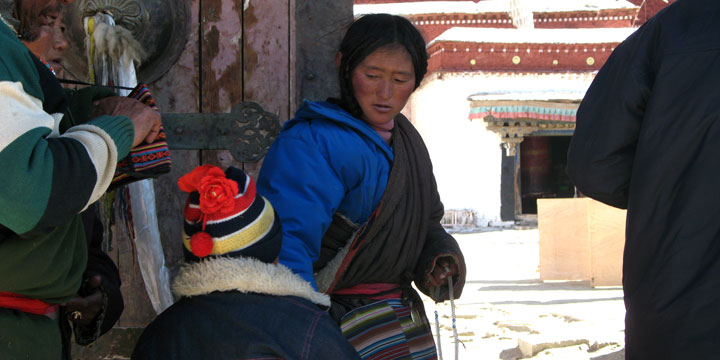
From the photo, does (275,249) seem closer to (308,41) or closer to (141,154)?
(141,154)

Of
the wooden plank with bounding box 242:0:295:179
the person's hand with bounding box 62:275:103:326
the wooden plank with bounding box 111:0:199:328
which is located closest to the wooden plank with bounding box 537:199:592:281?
the wooden plank with bounding box 242:0:295:179

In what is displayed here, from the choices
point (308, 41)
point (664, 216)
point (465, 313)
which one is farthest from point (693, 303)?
point (465, 313)

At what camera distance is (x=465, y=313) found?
5.33m

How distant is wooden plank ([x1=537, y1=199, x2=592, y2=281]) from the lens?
7.01m

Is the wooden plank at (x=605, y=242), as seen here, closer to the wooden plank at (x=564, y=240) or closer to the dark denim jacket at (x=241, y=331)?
the wooden plank at (x=564, y=240)

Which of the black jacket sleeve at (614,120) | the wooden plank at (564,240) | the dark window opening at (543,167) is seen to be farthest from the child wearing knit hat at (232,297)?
the dark window opening at (543,167)

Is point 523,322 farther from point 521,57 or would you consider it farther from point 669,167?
point 521,57

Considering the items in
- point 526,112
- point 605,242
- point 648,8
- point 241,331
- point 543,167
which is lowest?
point 543,167

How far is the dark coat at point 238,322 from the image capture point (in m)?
1.16

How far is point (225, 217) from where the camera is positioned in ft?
3.88

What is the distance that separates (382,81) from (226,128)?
2.31ft

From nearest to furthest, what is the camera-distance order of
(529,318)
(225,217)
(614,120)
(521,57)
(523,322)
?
(225,217) → (614,120) → (523,322) → (529,318) → (521,57)

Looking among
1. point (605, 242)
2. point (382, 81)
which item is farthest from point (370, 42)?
point (605, 242)

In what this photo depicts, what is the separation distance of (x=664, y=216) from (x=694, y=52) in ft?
1.22
